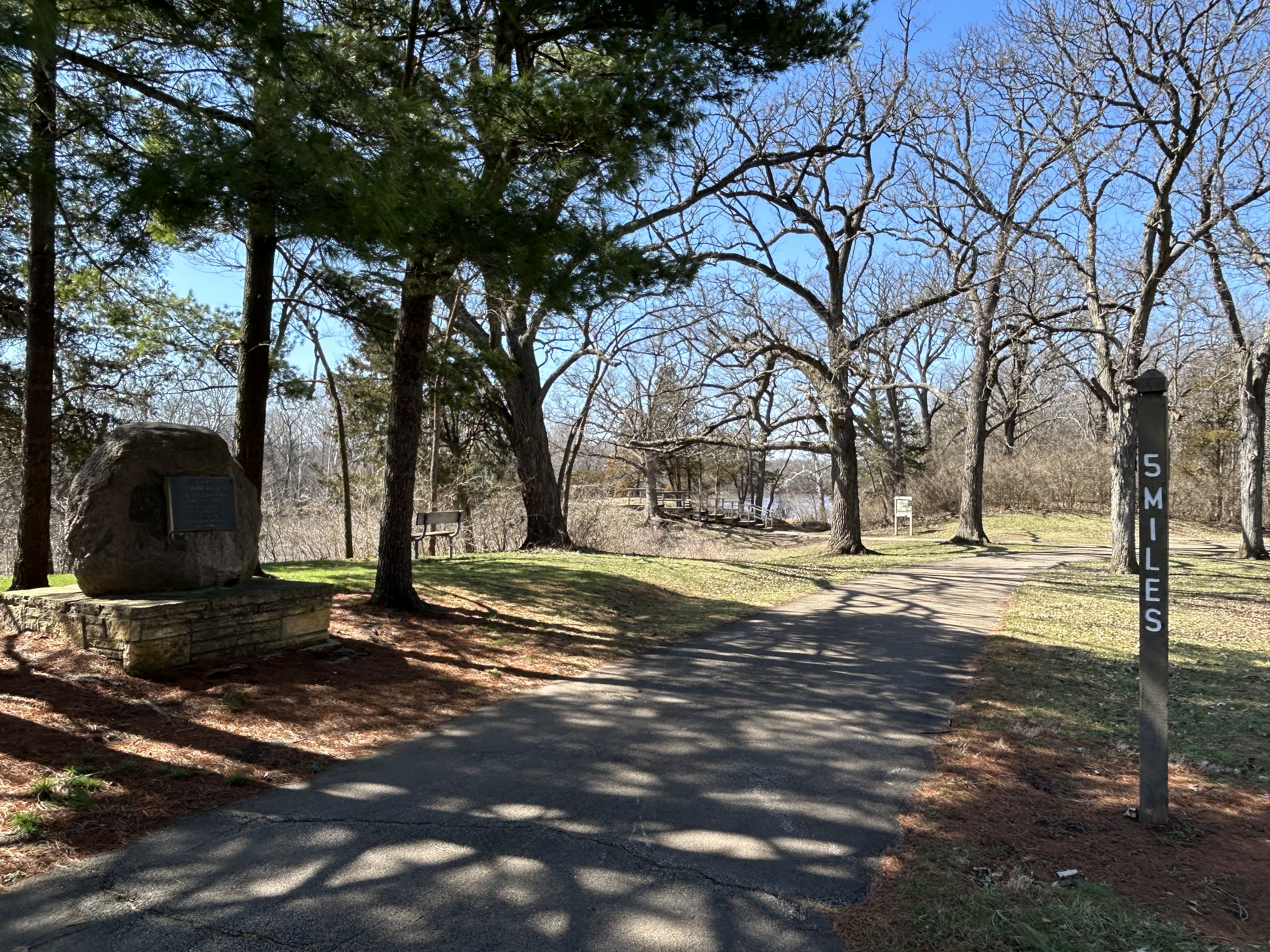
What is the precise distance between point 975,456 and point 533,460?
1494 centimetres

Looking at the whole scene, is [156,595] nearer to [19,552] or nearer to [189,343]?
[19,552]

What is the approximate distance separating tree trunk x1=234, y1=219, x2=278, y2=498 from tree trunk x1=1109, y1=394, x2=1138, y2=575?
14462 mm

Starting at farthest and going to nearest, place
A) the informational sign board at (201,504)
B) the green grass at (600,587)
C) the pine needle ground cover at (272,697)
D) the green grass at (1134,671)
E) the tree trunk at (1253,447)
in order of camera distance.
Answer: the tree trunk at (1253,447) → the green grass at (600,587) → the informational sign board at (201,504) → the green grass at (1134,671) → the pine needle ground cover at (272,697)

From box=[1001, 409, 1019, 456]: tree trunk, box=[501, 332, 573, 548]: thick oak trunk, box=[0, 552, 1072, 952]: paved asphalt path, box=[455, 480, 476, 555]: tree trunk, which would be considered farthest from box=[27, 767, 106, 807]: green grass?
box=[1001, 409, 1019, 456]: tree trunk

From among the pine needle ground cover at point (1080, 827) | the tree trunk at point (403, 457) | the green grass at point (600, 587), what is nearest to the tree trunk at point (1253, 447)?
the green grass at point (600, 587)

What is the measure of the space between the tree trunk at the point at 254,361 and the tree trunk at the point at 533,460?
8272 mm

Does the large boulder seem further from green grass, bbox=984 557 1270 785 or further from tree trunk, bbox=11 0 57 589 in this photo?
green grass, bbox=984 557 1270 785

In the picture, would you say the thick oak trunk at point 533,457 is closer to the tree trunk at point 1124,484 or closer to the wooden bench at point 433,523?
the wooden bench at point 433,523

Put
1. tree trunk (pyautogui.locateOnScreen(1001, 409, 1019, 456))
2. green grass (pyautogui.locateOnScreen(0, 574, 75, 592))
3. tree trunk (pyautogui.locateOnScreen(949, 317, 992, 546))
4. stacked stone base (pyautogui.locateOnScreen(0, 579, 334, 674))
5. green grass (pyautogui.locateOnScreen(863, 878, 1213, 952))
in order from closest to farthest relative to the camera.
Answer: green grass (pyautogui.locateOnScreen(863, 878, 1213, 952)) → stacked stone base (pyautogui.locateOnScreen(0, 579, 334, 674)) → green grass (pyautogui.locateOnScreen(0, 574, 75, 592)) → tree trunk (pyautogui.locateOnScreen(949, 317, 992, 546)) → tree trunk (pyautogui.locateOnScreen(1001, 409, 1019, 456))

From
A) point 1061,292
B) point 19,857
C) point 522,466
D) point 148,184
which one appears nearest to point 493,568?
point 522,466

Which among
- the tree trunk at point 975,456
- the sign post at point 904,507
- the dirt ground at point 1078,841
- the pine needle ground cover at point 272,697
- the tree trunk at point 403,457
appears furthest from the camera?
the sign post at point 904,507

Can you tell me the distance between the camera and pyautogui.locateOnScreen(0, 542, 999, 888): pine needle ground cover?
13.6ft

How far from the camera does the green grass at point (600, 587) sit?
9.66m

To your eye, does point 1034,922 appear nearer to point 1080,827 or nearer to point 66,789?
point 1080,827
